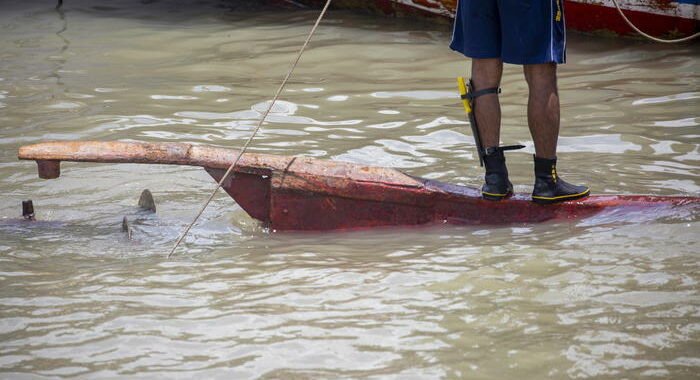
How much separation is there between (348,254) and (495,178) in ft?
2.25

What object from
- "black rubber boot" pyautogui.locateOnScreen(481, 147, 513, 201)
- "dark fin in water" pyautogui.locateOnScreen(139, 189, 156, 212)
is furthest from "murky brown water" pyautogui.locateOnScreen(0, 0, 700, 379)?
"black rubber boot" pyautogui.locateOnScreen(481, 147, 513, 201)

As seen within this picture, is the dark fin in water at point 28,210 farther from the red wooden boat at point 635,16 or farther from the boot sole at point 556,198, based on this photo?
the red wooden boat at point 635,16

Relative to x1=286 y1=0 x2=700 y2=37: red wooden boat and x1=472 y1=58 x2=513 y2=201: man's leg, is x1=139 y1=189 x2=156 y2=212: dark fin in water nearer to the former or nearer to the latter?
x1=472 y1=58 x2=513 y2=201: man's leg

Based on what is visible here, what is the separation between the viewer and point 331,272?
125 inches

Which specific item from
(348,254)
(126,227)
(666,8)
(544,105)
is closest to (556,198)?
(544,105)

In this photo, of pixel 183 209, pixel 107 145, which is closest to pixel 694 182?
pixel 183 209

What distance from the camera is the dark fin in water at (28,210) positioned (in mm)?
3887

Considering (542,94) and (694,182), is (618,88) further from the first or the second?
(542,94)

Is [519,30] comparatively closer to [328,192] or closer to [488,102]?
[488,102]

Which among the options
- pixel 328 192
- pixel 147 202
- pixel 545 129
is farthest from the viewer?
pixel 147 202

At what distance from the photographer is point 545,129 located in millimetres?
3516

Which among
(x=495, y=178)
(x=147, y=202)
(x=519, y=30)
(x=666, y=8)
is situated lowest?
(x=147, y=202)

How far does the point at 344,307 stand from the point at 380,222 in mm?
907

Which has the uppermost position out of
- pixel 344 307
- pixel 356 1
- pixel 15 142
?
pixel 356 1
